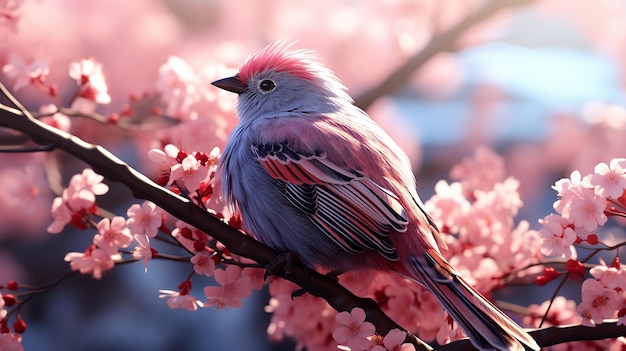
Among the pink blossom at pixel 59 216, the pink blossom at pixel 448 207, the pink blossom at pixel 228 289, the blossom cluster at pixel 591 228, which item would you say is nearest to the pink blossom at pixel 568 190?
the blossom cluster at pixel 591 228

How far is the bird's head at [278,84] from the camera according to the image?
5.77ft

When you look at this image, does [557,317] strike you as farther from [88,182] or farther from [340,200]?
[88,182]

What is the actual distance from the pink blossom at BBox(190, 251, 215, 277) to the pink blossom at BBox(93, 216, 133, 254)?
0.19 metres

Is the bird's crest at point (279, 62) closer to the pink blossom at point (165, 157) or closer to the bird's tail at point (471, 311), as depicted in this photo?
the pink blossom at point (165, 157)

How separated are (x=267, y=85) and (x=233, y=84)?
9 centimetres

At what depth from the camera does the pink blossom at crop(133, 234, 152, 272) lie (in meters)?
1.42

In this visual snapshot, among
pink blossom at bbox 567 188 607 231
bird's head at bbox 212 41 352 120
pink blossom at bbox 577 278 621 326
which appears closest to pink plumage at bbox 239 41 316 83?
bird's head at bbox 212 41 352 120

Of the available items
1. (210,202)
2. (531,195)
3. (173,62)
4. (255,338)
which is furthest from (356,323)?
(531,195)

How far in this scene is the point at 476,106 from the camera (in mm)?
4605

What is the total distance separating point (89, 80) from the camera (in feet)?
5.74

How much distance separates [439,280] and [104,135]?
2.18 metres

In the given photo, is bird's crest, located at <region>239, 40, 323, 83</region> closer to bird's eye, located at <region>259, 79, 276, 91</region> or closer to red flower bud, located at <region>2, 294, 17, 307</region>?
bird's eye, located at <region>259, 79, 276, 91</region>

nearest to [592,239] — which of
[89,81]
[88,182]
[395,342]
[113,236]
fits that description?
[395,342]

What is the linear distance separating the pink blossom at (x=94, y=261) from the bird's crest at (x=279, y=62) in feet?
1.91
